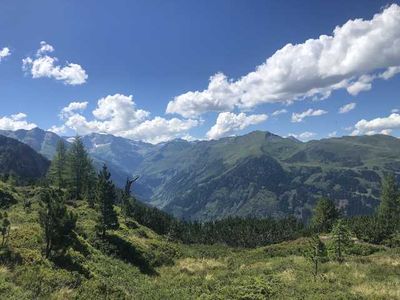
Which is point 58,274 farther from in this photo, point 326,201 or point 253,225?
point 253,225

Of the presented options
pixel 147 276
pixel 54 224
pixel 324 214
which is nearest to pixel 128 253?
pixel 147 276

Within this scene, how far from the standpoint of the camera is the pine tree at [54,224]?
31.5 metres

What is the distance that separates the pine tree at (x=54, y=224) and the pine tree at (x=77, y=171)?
6086 cm

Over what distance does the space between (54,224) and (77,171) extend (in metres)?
64.4

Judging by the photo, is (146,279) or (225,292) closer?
(225,292)

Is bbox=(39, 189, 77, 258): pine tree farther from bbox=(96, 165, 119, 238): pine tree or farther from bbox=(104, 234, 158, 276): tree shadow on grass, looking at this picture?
bbox=(96, 165, 119, 238): pine tree

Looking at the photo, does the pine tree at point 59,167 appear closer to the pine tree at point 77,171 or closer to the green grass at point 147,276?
the pine tree at point 77,171

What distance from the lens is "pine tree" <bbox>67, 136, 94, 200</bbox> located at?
3669 inches

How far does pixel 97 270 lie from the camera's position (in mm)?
37250

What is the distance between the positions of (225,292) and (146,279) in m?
16.3

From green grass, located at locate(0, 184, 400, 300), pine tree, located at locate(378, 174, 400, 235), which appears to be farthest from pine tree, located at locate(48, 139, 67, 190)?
pine tree, located at locate(378, 174, 400, 235)

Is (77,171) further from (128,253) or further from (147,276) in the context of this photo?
(147,276)

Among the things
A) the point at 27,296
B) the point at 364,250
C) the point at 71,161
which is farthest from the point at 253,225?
the point at 27,296

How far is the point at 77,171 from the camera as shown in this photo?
9344 centimetres
